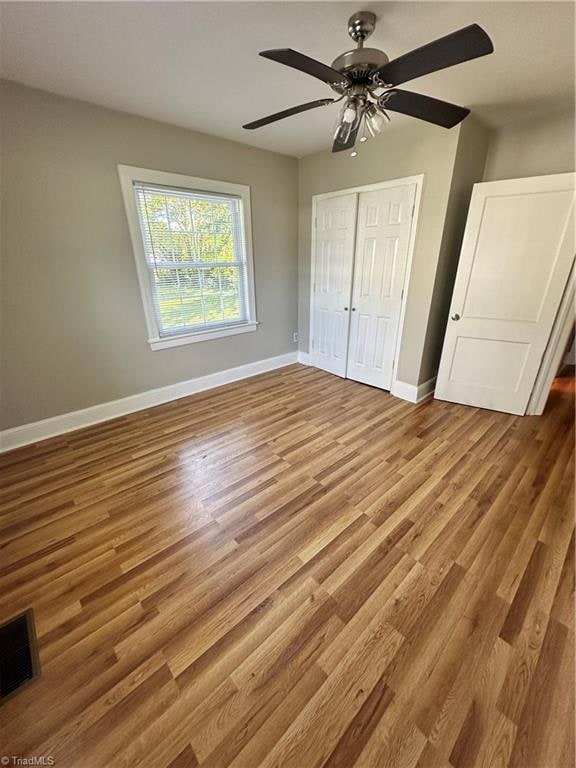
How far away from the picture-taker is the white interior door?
2.32 metres

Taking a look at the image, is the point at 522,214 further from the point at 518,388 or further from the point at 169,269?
the point at 169,269

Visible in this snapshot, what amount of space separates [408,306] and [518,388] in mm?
1283

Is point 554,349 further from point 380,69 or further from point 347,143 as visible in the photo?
point 380,69

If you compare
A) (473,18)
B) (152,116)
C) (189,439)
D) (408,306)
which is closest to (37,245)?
(152,116)

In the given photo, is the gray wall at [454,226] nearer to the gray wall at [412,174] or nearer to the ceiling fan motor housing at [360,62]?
the gray wall at [412,174]

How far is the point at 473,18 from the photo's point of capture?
1.44 metres

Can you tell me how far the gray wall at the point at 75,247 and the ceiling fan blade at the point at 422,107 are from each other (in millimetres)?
2005

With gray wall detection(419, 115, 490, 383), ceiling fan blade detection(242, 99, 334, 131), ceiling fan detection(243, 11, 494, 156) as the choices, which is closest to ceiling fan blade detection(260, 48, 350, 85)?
ceiling fan detection(243, 11, 494, 156)

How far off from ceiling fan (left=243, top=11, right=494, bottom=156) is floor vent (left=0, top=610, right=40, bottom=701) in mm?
2448

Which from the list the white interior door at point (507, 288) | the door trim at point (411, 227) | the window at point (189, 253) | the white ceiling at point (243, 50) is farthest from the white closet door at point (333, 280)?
the white interior door at point (507, 288)

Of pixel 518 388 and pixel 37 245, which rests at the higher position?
pixel 37 245

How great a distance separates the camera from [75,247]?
238 centimetres

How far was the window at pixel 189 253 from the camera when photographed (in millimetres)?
2656

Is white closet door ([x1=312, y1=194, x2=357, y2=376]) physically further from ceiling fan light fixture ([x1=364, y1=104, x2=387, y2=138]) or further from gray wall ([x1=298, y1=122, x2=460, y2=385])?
ceiling fan light fixture ([x1=364, y1=104, x2=387, y2=138])
